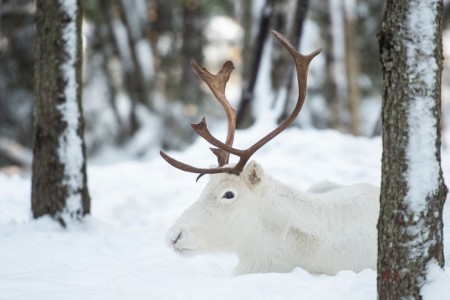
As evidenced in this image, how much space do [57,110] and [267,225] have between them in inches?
84.6

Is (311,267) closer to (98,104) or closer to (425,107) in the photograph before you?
(425,107)

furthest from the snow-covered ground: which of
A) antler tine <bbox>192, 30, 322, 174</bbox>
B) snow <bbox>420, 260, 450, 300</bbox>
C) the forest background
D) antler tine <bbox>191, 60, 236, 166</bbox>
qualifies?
the forest background

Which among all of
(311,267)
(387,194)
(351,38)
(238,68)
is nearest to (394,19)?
(387,194)

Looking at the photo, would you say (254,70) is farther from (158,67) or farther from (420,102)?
(158,67)

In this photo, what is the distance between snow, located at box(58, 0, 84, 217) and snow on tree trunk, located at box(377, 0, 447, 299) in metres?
3.31

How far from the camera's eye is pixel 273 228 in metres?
4.91

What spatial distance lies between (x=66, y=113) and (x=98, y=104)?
15.4 metres

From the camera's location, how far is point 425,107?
3.28 meters

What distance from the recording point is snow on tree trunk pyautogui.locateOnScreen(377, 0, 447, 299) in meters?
3.28

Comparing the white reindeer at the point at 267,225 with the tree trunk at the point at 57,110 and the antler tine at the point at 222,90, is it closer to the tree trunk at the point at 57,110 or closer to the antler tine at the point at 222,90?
the antler tine at the point at 222,90

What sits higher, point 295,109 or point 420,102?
point 295,109

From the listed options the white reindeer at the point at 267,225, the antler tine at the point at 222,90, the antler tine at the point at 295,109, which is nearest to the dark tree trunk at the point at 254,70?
the antler tine at the point at 222,90

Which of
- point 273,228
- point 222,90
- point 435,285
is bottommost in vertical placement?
point 435,285

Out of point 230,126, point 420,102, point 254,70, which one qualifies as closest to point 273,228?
point 230,126
